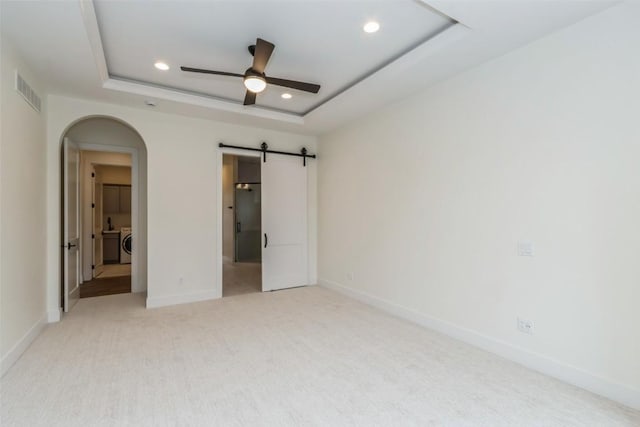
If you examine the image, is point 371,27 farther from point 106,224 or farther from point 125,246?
point 106,224

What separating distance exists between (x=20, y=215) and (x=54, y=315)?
1.48 metres

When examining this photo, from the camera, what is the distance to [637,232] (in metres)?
2.01

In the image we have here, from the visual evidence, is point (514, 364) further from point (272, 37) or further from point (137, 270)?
point (137, 270)

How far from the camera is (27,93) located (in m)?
2.92

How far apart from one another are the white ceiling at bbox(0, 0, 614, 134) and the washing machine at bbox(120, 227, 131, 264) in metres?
4.88

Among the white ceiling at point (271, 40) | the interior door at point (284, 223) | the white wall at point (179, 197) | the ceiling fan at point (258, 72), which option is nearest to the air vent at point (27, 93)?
the white ceiling at point (271, 40)

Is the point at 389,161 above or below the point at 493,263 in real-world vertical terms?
above

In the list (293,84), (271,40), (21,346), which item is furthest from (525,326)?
(21,346)

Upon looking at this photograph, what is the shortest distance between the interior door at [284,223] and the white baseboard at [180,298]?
867 millimetres

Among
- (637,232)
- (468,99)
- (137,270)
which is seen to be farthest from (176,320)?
(637,232)

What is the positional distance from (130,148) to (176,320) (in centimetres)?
298

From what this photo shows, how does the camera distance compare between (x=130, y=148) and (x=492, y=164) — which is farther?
(x=130, y=148)

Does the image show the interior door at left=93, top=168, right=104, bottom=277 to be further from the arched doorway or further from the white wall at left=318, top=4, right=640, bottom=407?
the white wall at left=318, top=4, right=640, bottom=407

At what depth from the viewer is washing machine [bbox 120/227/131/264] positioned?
24.9ft
